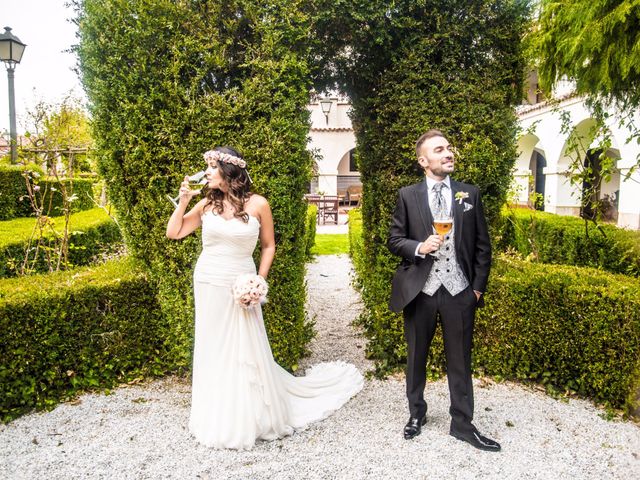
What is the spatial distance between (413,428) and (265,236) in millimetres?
1897

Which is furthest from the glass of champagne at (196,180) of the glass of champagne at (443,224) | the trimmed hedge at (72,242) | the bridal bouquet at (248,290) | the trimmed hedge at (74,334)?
the trimmed hedge at (72,242)

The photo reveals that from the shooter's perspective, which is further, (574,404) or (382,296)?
(382,296)

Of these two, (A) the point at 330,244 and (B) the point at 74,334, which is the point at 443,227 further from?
(A) the point at 330,244

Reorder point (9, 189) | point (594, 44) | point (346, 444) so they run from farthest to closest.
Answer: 1. point (9, 189)
2. point (594, 44)
3. point (346, 444)

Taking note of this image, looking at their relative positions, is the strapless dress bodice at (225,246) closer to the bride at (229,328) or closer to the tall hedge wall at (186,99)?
the bride at (229,328)

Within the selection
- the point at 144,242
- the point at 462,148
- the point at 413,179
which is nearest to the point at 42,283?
the point at 144,242

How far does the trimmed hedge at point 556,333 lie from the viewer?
4008mm

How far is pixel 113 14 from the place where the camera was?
162 inches

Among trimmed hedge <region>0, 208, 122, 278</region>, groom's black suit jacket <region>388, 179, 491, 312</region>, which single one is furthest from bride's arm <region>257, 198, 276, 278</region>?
trimmed hedge <region>0, 208, 122, 278</region>

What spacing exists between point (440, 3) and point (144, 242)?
3.60 m

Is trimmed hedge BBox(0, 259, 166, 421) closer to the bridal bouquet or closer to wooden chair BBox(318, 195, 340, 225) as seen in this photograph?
the bridal bouquet

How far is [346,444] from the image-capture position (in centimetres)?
360

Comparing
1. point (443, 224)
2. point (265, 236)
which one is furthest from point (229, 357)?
point (443, 224)

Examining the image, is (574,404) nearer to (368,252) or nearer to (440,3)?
(368,252)
